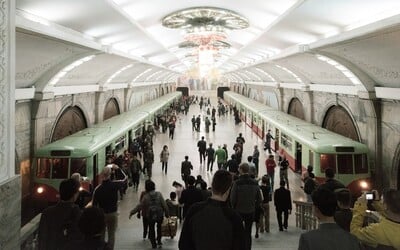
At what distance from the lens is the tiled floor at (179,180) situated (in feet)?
22.7

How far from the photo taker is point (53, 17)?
331 inches

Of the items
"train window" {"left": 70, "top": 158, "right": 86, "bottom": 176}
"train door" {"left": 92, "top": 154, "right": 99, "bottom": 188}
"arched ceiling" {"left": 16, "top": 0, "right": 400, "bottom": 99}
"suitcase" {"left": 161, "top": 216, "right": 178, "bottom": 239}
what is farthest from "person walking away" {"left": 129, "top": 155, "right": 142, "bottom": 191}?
"suitcase" {"left": 161, "top": 216, "right": 178, "bottom": 239}

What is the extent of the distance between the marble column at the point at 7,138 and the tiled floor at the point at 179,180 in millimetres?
2979

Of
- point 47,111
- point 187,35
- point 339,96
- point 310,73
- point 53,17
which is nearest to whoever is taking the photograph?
point 53,17

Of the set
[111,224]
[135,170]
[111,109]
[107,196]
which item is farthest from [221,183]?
[111,109]

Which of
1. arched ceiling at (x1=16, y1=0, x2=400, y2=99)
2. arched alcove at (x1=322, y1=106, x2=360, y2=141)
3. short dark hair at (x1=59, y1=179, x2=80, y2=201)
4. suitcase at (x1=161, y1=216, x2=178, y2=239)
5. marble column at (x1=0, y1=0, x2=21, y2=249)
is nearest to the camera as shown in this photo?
short dark hair at (x1=59, y1=179, x2=80, y2=201)

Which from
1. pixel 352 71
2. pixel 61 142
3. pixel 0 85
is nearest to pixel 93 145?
pixel 61 142

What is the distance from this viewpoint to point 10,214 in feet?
13.1

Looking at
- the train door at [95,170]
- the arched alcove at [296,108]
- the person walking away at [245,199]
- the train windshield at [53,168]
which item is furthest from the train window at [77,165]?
the arched alcove at [296,108]

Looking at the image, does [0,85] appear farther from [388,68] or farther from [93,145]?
[388,68]

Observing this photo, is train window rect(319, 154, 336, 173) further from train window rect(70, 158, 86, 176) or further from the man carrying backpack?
train window rect(70, 158, 86, 176)

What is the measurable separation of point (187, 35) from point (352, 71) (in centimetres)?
918

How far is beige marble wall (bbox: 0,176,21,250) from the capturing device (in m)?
3.81

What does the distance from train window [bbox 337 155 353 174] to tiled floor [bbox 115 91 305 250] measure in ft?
4.61
